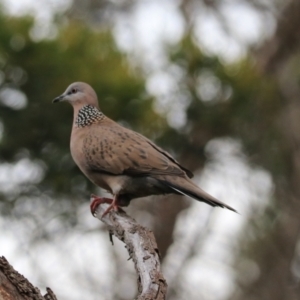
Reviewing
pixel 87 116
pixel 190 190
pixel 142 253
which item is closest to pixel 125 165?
pixel 190 190

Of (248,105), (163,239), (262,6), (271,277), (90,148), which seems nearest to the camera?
(90,148)

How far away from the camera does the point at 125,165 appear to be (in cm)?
444

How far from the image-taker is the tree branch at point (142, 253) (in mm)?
2807

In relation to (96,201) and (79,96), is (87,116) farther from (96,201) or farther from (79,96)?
(96,201)

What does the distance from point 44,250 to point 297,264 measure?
347 cm

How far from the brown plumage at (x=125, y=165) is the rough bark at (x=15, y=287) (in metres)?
1.32

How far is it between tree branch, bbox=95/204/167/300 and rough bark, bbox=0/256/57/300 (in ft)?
1.09

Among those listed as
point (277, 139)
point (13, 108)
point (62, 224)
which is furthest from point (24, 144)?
point (277, 139)

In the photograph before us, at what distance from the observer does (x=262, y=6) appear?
32.8 ft

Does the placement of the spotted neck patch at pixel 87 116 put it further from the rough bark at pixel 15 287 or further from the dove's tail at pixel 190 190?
the rough bark at pixel 15 287

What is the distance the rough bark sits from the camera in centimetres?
264

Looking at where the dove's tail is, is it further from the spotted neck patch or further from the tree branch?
the spotted neck patch

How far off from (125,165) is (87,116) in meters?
0.71

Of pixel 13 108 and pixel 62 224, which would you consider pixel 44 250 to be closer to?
pixel 62 224
